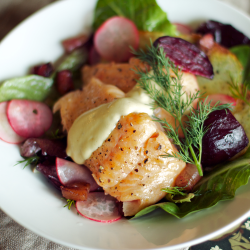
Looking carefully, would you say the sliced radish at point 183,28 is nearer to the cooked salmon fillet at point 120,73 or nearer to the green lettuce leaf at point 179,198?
Answer: the cooked salmon fillet at point 120,73

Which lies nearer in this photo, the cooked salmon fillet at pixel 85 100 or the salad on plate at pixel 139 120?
the salad on plate at pixel 139 120

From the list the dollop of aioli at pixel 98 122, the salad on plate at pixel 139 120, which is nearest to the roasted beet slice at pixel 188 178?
the salad on plate at pixel 139 120

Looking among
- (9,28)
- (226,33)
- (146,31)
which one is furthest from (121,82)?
(9,28)

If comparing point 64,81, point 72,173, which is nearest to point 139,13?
point 64,81

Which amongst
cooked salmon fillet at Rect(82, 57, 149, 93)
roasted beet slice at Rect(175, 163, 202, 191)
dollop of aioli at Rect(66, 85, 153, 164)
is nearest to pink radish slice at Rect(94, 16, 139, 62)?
cooked salmon fillet at Rect(82, 57, 149, 93)

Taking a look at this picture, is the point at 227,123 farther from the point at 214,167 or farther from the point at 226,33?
the point at 226,33
